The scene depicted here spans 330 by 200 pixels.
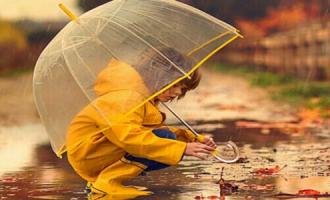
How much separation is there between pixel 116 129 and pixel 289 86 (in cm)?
757

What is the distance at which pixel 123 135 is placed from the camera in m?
5.71

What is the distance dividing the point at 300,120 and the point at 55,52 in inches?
173

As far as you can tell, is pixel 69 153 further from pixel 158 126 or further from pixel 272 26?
pixel 272 26

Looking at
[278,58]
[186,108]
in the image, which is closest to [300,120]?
[186,108]

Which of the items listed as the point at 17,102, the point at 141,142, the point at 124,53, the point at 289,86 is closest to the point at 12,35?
the point at 17,102

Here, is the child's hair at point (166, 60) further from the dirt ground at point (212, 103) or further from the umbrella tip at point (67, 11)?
the dirt ground at point (212, 103)

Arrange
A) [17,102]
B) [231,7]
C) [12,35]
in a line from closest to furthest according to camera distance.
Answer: [17,102], [231,7], [12,35]

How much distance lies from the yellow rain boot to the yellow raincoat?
0.14ft

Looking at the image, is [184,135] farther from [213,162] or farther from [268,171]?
[213,162]

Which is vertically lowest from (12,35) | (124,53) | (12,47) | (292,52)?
(124,53)

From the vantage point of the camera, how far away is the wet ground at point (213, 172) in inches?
245

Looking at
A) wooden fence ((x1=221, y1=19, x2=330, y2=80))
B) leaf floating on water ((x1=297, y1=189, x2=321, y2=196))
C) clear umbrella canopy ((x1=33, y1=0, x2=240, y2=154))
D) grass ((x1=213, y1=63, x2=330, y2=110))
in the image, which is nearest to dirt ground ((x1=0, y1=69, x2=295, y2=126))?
grass ((x1=213, y1=63, x2=330, y2=110))

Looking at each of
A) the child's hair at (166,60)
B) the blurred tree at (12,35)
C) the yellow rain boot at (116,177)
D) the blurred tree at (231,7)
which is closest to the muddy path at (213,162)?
the yellow rain boot at (116,177)

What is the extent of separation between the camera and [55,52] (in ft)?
19.7
